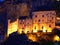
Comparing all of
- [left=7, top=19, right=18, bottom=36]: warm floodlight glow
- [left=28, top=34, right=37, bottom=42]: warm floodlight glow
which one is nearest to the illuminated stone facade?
[left=7, top=19, right=18, bottom=36]: warm floodlight glow

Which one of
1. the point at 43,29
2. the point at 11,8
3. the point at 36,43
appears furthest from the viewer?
the point at 11,8

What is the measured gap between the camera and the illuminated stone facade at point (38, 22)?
61750 millimetres

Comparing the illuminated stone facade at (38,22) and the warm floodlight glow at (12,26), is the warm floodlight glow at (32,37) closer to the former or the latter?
the illuminated stone facade at (38,22)

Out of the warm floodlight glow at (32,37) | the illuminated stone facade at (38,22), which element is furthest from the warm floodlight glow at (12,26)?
the warm floodlight glow at (32,37)

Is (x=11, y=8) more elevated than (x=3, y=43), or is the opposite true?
(x=11, y=8)

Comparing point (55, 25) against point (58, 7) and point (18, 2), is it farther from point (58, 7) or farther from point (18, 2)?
point (18, 2)

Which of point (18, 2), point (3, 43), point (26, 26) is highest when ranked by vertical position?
point (18, 2)

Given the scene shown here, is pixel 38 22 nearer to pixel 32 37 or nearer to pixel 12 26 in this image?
pixel 32 37

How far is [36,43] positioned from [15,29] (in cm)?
791

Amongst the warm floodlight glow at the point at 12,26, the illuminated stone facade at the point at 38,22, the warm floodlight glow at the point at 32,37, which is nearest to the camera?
the warm floodlight glow at the point at 32,37

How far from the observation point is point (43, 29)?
61.9 metres

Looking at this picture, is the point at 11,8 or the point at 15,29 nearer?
the point at 15,29

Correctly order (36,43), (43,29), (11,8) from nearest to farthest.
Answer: (36,43) < (43,29) < (11,8)

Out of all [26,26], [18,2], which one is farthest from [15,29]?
[18,2]
